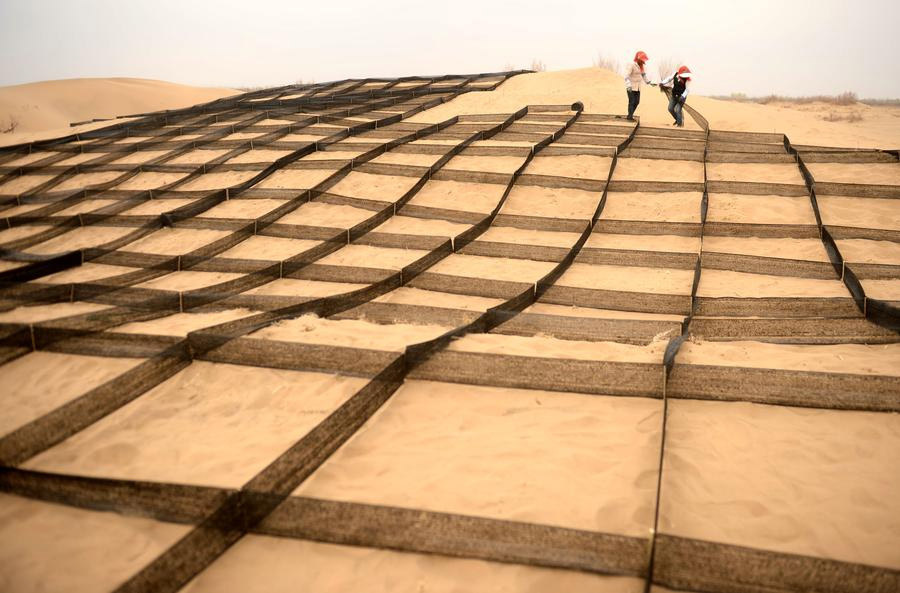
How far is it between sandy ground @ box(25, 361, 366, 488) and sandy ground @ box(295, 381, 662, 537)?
320 mm

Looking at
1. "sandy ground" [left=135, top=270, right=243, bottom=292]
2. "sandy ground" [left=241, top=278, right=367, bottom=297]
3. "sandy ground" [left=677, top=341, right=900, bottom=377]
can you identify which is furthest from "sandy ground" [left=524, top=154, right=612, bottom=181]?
"sandy ground" [left=677, top=341, right=900, bottom=377]

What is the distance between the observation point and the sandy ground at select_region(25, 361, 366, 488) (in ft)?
8.96

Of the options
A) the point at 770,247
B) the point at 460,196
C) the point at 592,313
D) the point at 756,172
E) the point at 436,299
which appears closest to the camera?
the point at 592,313

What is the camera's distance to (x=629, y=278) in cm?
557

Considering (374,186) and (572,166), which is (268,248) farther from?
(572,166)

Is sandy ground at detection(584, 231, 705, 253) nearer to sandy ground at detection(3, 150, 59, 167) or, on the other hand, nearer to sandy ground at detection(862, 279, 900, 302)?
sandy ground at detection(862, 279, 900, 302)

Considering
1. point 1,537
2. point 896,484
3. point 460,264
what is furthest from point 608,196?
point 1,537

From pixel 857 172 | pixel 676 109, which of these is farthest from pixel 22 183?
pixel 857 172

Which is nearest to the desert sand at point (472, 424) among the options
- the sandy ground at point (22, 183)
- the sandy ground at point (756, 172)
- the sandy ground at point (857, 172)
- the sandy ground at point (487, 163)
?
the sandy ground at point (857, 172)

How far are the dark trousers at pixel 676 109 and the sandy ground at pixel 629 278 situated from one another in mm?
5927

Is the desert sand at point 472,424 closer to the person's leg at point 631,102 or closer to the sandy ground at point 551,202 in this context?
the sandy ground at point 551,202

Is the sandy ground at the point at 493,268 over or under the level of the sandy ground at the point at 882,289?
over

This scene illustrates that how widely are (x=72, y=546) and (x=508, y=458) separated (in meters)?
1.79

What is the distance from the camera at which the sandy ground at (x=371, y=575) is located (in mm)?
2096
